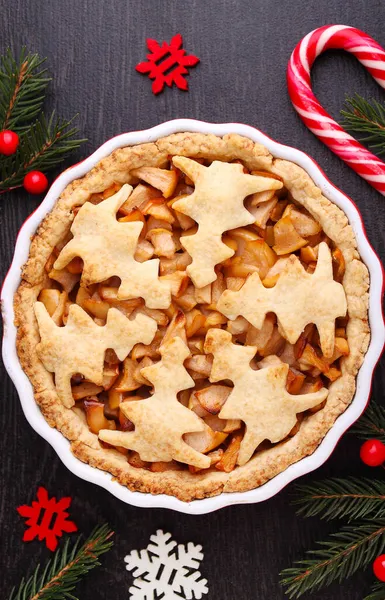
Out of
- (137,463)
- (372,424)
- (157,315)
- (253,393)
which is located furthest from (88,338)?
(372,424)

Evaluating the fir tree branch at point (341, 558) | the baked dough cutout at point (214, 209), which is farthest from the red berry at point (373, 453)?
the baked dough cutout at point (214, 209)

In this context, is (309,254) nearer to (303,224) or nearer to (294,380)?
(303,224)

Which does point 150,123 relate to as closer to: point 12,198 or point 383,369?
point 12,198

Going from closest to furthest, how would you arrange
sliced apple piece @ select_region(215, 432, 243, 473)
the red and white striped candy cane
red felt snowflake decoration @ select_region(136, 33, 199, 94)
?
sliced apple piece @ select_region(215, 432, 243, 473), the red and white striped candy cane, red felt snowflake decoration @ select_region(136, 33, 199, 94)

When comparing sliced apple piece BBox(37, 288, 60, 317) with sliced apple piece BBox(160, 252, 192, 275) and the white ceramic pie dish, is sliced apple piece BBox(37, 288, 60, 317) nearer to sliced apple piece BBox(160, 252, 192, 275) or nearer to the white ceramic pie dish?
the white ceramic pie dish

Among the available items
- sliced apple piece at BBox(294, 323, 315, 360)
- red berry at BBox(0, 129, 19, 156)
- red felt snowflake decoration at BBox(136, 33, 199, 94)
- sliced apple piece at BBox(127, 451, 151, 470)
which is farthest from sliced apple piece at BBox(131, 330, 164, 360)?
red felt snowflake decoration at BBox(136, 33, 199, 94)

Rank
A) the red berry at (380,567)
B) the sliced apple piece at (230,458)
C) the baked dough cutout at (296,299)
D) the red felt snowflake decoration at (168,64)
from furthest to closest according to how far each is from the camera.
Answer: the red felt snowflake decoration at (168,64) → the red berry at (380,567) → the sliced apple piece at (230,458) → the baked dough cutout at (296,299)

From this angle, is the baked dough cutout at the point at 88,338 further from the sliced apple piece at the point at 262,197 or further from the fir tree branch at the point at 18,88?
the fir tree branch at the point at 18,88
